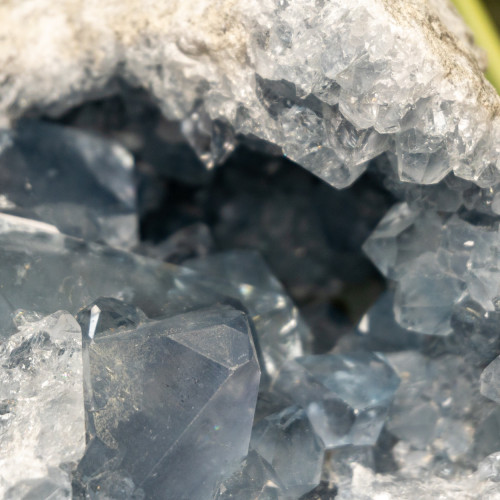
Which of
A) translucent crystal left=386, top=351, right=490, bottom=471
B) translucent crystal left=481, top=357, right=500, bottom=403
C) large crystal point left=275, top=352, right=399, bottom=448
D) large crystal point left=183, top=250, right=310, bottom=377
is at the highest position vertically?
translucent crystal left=481, top=357, right=500, bottom=403

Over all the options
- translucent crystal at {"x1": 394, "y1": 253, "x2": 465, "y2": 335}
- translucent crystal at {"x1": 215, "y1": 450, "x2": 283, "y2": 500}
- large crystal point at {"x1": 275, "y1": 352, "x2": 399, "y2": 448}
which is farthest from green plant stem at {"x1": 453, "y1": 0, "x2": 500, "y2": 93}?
translucent crystal at {"x1": 215, "y1": 450, "x2": 283, "y2": 500}

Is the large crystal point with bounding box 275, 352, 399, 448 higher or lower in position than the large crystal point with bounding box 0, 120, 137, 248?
lower

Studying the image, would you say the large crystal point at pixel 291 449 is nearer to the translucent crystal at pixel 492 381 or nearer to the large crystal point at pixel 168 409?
the large crystal point at pixel 168 409

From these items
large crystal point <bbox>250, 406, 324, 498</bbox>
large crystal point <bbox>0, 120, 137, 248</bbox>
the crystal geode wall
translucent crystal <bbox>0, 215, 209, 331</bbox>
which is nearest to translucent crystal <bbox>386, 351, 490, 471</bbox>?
the crystal geode wall

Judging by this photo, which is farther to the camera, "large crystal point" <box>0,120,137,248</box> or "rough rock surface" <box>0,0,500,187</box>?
"large crystal point" <box>0,120,137,248</box>

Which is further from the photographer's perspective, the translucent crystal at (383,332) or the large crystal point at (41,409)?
the translucent crystal at (383,332)

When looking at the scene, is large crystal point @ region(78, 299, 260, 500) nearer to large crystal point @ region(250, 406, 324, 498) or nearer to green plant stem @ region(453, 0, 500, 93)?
large crystal point @ region(250, 406, 324, 498)

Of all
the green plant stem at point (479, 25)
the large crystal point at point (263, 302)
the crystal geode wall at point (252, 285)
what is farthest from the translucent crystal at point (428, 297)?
the green plant stem at point (479, 25)

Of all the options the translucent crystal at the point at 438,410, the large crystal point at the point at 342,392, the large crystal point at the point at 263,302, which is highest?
the large crystal point at the point at 263,302

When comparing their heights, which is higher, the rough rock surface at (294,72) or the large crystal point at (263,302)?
the rough rock surface at (294,72)

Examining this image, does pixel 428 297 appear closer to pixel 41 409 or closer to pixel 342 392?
pixel 342 392
